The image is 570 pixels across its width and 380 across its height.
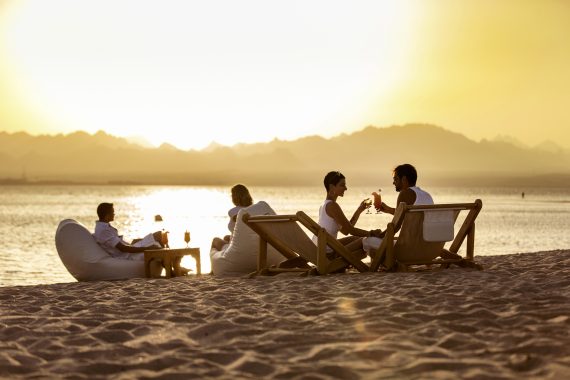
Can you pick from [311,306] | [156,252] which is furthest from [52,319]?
[156,252]

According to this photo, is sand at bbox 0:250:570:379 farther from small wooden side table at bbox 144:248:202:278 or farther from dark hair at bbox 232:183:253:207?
dark hair at bbox 232:183:253:207

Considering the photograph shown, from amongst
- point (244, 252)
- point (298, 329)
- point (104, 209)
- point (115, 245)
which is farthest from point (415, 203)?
point (115, 245)

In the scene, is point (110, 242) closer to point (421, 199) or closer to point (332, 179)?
point (332, 179)

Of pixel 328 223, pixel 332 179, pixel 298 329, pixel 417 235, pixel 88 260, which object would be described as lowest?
pixel 298 329

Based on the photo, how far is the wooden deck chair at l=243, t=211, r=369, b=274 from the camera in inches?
339

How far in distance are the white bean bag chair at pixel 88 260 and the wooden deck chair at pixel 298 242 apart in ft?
5.93

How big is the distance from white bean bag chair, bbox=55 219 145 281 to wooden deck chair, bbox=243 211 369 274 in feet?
5.93

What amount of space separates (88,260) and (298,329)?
4951mm

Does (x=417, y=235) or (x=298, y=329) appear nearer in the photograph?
(x=298, y=329)

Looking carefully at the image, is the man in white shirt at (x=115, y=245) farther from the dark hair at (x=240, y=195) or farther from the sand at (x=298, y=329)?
the sand at (x=298, y=329)

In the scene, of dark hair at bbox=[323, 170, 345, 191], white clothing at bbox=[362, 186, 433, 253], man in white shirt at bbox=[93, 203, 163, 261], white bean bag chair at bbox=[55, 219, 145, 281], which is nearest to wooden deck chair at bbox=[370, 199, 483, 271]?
white clothing at bbox=[362, 186, 433, 253]

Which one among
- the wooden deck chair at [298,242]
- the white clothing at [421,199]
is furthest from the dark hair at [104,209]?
the white clothing at [421,199]

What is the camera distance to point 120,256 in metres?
9.72

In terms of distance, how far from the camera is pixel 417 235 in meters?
8.52
